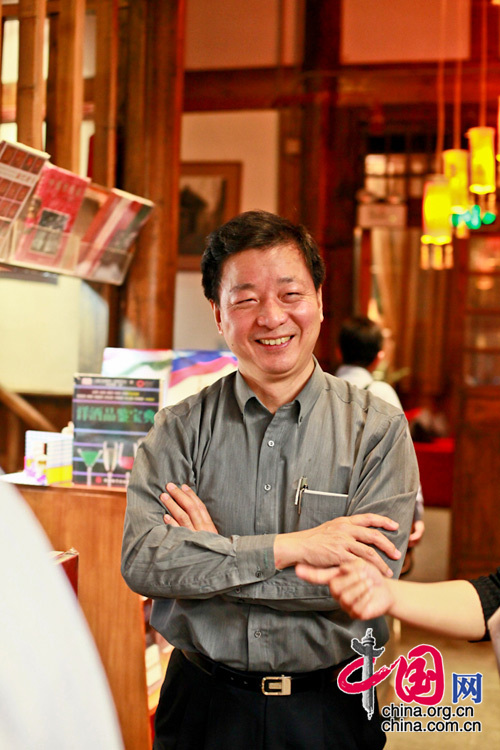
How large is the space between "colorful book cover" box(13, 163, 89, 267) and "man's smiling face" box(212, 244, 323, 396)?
185 cm

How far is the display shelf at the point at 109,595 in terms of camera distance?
9.66 feet

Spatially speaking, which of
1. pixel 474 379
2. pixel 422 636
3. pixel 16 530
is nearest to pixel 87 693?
pixel 16 530

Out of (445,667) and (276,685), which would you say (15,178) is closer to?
(276,685)

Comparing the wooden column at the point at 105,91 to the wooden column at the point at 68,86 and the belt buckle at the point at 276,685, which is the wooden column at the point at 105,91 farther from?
the belt buckle at the point at 276,685

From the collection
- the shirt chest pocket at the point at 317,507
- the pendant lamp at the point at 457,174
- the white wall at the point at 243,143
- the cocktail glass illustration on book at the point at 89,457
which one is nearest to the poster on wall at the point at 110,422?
the cocktail glass illustration on book at the point at 89,457

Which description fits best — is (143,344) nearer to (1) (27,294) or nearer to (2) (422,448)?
(1) (27,294)

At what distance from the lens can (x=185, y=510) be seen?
6.09 ft

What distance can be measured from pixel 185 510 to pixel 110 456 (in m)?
1.20

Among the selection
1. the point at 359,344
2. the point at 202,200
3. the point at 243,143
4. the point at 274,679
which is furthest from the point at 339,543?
the point at 243,143

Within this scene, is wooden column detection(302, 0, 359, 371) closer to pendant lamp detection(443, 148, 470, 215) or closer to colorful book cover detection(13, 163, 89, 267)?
pendant lamp detection(443, 148, 470, 215)

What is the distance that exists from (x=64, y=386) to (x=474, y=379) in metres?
3.39

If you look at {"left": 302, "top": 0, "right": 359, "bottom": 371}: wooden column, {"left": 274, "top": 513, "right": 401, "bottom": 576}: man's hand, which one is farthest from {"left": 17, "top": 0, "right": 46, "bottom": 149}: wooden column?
{"left": 302, "top": 0, "right": 359, "bottom": 371}: wooden column

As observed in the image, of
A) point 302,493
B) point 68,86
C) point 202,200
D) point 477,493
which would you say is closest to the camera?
point 302,493

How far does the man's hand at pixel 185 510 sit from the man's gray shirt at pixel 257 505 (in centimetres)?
3
